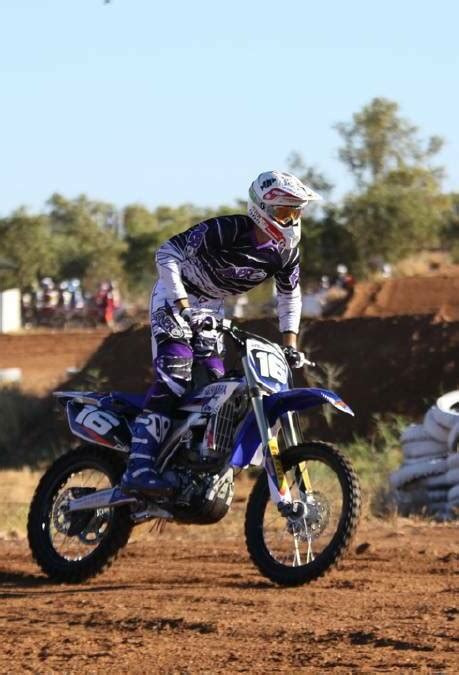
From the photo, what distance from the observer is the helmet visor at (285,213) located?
728 cm

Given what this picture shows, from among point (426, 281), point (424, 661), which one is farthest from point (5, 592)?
point (426, 281)

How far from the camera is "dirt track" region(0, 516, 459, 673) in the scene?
5.36 metres

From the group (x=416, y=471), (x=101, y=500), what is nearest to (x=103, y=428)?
(x=101, y=500)

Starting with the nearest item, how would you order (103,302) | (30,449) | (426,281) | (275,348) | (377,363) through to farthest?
(275,348)
(377,363)
(30,449)
(426,281)
(103,302)

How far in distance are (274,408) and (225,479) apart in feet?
1.47

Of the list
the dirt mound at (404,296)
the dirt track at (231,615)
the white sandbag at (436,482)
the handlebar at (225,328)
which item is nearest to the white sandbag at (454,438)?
the white sandbag at (436,482)

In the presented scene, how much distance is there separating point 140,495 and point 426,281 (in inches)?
772

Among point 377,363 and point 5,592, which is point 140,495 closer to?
point 5,592

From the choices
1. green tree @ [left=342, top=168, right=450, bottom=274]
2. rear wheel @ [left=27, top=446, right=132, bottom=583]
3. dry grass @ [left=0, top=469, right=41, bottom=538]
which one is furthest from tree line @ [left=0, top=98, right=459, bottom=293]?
rear wheel @ [left=27, top=446, right=132, bottom=583]

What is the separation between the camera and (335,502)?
730 centimetres

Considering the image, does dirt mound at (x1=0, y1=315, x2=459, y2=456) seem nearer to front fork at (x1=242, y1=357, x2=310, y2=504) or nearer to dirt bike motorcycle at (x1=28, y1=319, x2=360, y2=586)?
dirt bike motorcycle at (x1=28, y1=319, x2=360, y2=586)

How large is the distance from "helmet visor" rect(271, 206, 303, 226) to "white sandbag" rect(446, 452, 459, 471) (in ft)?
10.9

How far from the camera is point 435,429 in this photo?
1064cm

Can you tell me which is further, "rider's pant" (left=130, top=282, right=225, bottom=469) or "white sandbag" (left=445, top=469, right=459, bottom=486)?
"white sandbag" (left=445, top=469, right=459, bottom=486)
